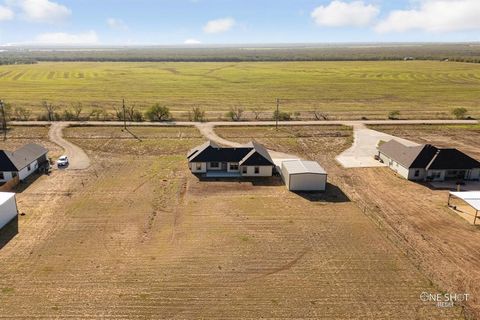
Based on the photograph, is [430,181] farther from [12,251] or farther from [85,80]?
[85,80]

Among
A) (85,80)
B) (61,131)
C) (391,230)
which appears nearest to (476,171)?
(391,230)

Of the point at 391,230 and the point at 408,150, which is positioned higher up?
the point at 408,150

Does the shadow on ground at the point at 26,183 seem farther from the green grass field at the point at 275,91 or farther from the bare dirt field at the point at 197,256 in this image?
the green grass field at the point at 275,91

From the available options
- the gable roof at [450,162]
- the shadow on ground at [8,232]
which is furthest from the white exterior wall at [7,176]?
the gable roof at [450,162]

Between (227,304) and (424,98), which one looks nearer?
(227,304)

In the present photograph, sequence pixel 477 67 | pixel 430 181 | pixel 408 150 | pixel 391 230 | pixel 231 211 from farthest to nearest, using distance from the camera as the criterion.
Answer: pixel 477 67, pixel 408 150, pixel 430 181, pixel 231 211, pixel 391 230

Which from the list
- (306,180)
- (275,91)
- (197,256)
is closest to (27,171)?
(197,256)

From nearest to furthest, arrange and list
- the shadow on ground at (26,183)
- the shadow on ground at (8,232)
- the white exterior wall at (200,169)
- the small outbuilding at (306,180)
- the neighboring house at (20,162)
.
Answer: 1. the shadow on ground at (8,232)
2. the shadow on ground at (26,183)
3. the small outbuilding at (306,180)
4. the neighboring house at (20,162)
5. the white exterior wall at (200,169)

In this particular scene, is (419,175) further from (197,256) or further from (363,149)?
(197,256)
